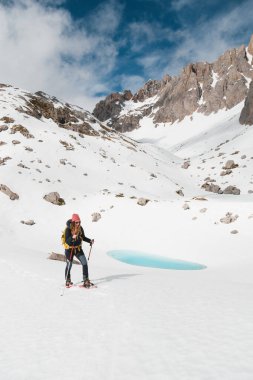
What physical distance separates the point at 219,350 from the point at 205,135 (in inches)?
3669

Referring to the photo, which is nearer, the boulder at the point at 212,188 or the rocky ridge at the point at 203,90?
the boulder at the point at 212,188

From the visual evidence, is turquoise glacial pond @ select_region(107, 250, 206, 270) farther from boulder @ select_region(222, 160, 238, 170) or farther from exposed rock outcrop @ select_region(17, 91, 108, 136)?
exposed rock outcrop @ select_region(17, 91, 108, 136)

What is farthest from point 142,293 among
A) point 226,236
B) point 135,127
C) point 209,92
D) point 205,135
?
point 135,127

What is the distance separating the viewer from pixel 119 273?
48.5 feet

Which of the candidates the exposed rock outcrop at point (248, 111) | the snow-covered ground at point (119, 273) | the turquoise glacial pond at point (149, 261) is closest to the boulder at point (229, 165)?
the snow-covered ground at point (119, 273)

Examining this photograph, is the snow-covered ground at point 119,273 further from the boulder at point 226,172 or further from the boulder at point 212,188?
the boulder at point 212,188

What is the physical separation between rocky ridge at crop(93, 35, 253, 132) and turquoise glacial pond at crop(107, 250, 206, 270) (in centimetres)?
10417

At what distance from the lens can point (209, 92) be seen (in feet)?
415

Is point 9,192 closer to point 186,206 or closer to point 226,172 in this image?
point 186,206

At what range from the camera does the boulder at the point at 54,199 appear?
112 ft

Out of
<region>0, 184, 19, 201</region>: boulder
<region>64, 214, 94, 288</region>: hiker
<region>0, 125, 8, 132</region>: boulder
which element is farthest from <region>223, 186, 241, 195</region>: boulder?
<region>0, 125, 8, 132</region>: boulder

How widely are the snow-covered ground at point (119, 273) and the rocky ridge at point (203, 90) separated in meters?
66.5

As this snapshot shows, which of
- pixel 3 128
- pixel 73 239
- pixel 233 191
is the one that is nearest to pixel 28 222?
pixel 73 239

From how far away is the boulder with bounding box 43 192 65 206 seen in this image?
34.1 m
